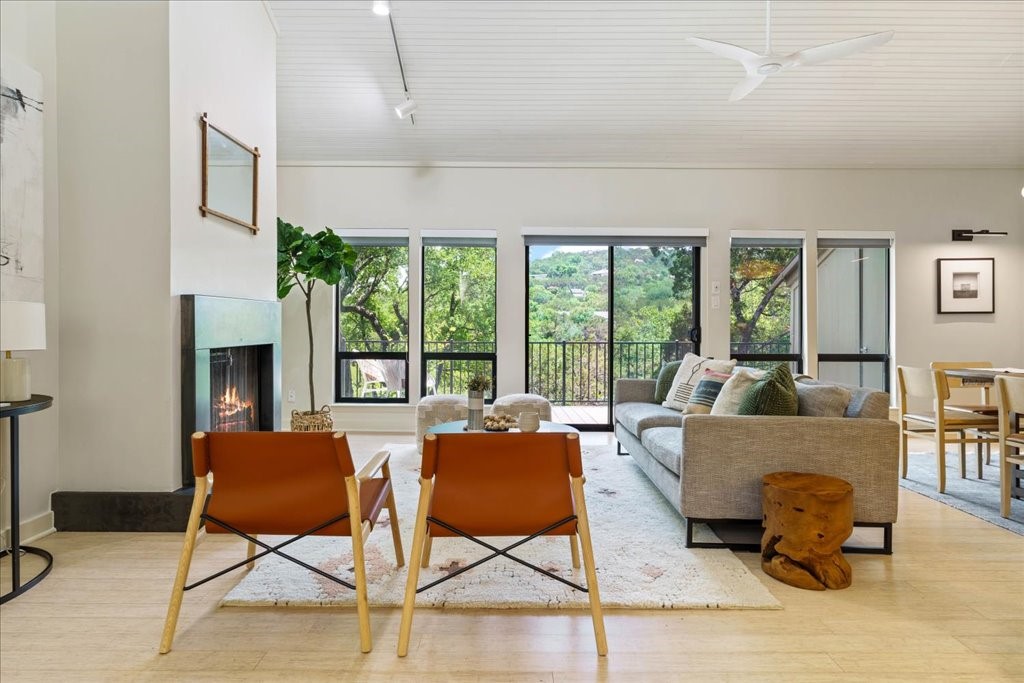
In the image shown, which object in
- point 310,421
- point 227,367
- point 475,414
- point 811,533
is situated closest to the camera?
point 811,533

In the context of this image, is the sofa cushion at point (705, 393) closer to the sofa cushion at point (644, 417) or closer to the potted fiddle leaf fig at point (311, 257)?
the sofa cushion at point (644, 417)

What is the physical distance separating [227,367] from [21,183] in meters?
1.50

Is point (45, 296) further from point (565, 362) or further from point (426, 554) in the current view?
point (565, 362)

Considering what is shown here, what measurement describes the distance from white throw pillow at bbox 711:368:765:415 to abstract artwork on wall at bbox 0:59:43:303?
3844 mm

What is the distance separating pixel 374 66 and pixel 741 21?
3.01 metres

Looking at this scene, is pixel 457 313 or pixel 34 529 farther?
pixel 457 313

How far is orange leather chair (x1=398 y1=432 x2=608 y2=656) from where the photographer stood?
1881mm

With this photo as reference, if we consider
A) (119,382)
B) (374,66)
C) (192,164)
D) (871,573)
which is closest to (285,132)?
(374,66)

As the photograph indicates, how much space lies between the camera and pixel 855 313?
6160 mm

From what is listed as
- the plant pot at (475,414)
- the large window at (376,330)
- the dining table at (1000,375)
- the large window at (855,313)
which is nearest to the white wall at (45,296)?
the plant pot at (475,414)

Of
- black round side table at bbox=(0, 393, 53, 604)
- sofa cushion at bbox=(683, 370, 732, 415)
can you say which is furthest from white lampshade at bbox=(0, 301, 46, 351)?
sofa cushion at bbox=(683, 370, 732, 415)

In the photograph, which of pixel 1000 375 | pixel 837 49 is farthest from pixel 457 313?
pixel 1000 375

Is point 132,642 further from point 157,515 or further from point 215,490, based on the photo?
point 157,515

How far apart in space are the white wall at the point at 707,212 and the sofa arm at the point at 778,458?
3402mm
